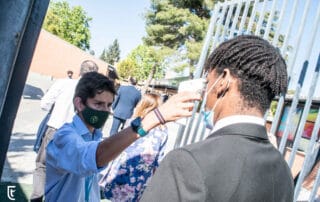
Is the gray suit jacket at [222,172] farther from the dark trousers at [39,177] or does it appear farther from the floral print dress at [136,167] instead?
the dark trousers at [39,177]

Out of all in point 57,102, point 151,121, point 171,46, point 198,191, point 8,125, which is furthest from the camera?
point 171,46

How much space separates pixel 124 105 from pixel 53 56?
3595cm

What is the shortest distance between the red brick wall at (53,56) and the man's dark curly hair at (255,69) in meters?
39.9

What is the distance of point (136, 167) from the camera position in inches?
150

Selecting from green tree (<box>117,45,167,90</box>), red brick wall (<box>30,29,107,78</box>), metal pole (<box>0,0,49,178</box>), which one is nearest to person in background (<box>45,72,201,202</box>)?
metal pole (<box>0,0,49,178</box>)

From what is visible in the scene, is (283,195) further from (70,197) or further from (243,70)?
(70,197)

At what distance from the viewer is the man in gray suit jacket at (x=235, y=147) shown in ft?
3.86

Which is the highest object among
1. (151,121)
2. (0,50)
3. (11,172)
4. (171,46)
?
(171,46)

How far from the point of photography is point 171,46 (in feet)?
96.0

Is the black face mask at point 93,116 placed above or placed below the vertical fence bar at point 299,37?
below

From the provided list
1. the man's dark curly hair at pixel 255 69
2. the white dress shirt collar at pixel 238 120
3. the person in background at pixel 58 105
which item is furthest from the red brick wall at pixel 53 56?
the white dress shirt collar at pixel 238 120

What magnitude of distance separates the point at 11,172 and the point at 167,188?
4.99 m

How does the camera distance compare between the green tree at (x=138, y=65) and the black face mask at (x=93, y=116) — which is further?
the green tree at (x=138, y=65)

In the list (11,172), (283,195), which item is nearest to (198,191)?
(283,195)
